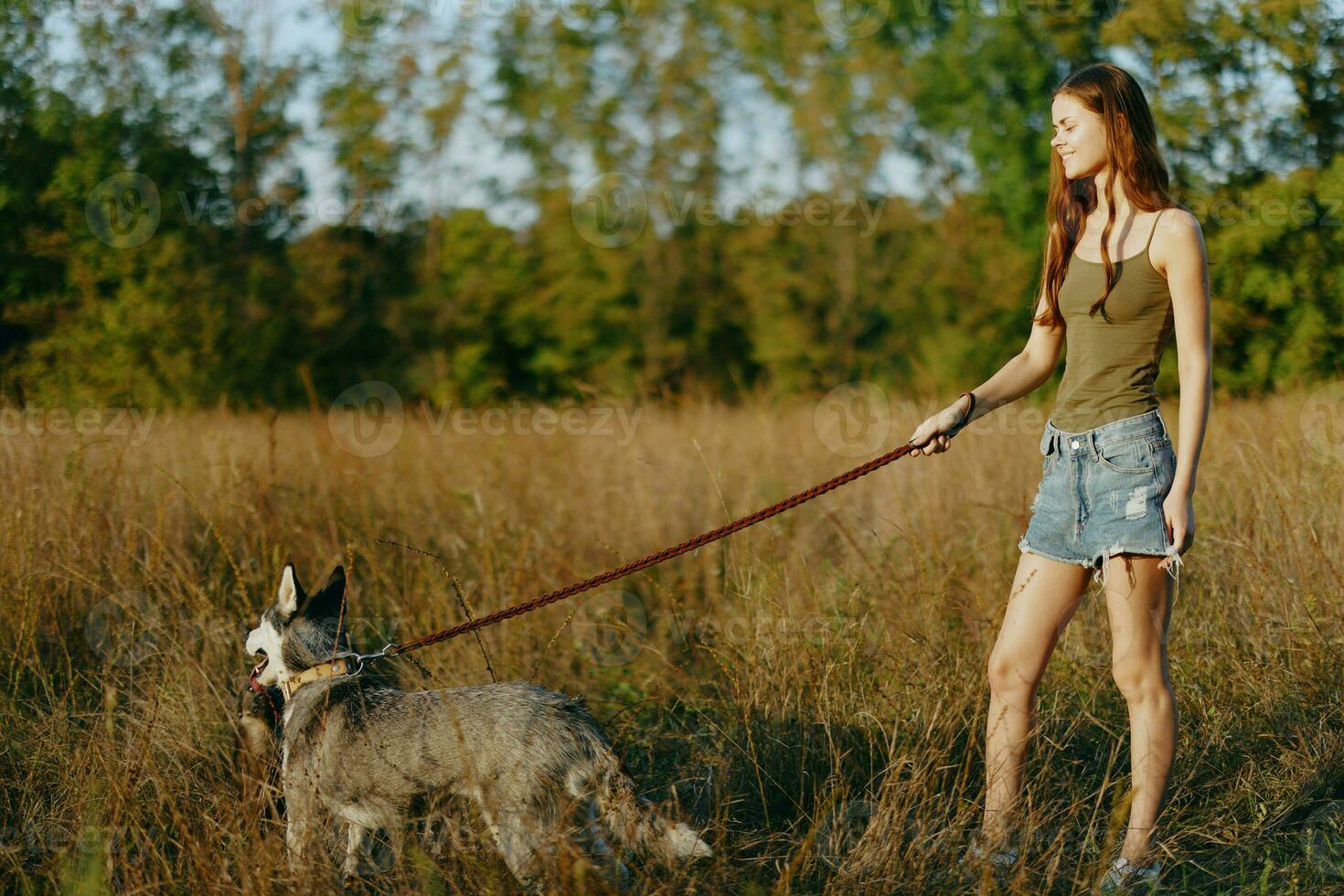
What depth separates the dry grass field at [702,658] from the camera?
297 cm

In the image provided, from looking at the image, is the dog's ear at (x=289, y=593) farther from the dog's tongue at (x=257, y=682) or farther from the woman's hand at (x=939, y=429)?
the woman's hand at (x=939, y=429)

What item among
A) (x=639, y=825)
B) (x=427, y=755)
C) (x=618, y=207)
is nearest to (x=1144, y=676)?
(x=639, y=825)

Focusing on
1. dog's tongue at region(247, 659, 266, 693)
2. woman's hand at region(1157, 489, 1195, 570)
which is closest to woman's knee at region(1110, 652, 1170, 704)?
woman's hand at region(1157, 489, 1195, 570)

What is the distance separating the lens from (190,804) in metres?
3.14

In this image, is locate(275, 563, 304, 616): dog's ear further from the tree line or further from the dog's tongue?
the tree line

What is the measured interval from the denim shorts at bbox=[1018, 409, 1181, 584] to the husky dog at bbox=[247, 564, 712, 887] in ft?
4.11

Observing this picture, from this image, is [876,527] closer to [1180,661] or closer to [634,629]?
[634,629]

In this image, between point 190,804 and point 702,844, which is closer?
point 702,844

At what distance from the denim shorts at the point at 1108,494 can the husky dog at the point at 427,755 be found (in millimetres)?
1254

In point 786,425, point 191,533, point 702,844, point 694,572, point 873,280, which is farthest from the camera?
point 873,280

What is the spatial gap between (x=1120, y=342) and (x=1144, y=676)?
877 mm

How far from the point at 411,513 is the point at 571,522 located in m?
0.91

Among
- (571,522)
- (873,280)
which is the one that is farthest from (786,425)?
(873,280)

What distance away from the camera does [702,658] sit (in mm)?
4707
